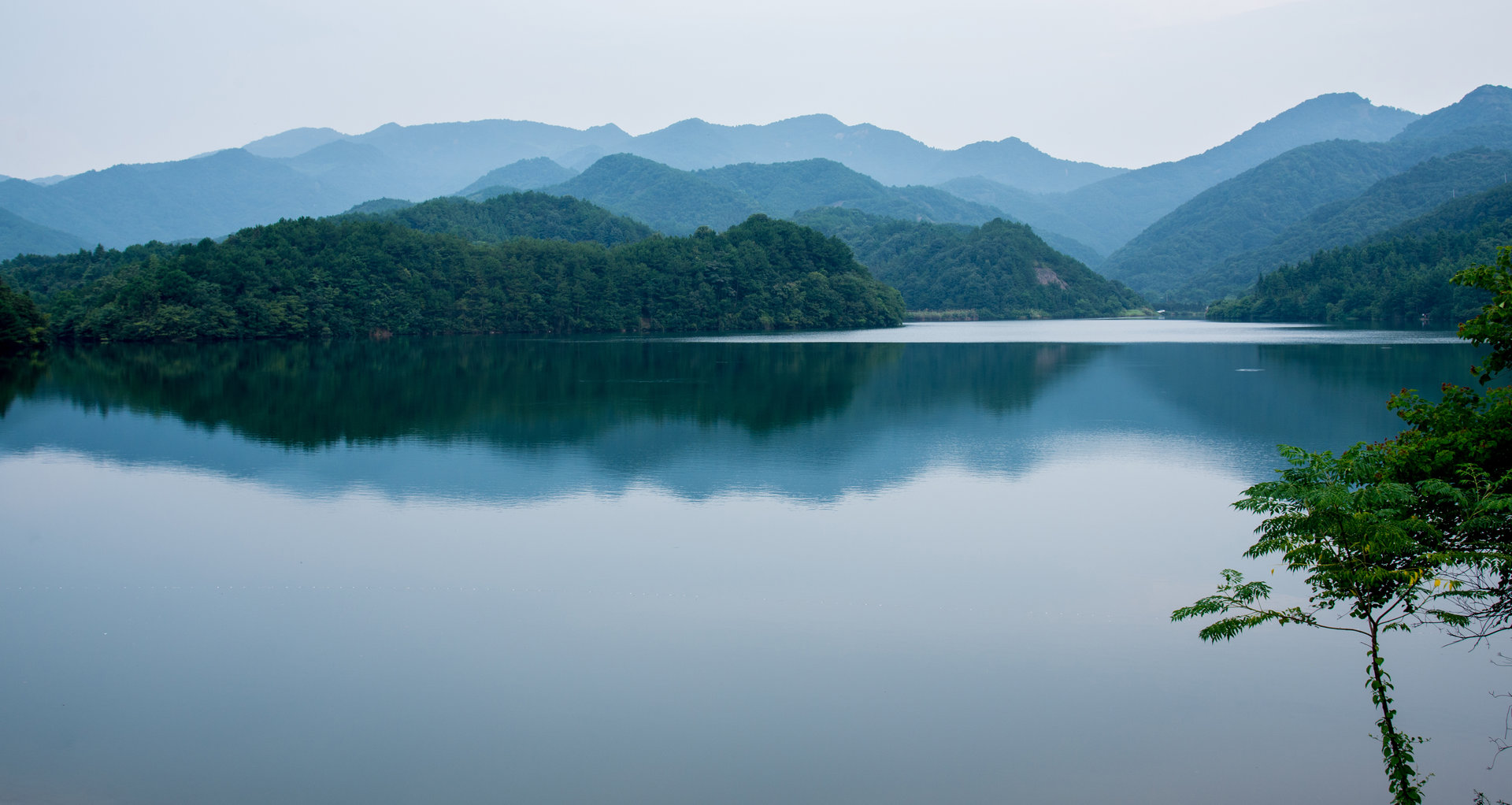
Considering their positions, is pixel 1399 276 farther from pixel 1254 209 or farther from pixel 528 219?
pixel 1254 209

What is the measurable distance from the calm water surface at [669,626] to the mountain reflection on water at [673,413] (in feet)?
0.73

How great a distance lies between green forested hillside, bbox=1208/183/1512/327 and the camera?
77.2 meters

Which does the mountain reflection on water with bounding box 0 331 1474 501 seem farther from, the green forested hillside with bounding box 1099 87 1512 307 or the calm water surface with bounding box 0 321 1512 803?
the green forested hillside with bounding box 1099 87 1512 307

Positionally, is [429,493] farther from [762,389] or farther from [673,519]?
[762,389]

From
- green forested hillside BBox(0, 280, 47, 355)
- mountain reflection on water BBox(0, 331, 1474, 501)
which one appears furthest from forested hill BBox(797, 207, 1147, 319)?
green forested hillside BBox(0, 280, 47, 355)

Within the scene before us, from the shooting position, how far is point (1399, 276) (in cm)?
8500

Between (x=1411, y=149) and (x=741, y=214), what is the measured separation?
135690 mm

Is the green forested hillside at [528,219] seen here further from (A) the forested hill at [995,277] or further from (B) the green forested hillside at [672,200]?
(B) the green forested hillside at [672,200]

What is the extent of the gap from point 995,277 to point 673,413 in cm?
10153

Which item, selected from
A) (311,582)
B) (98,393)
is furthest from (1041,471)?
(98,393)

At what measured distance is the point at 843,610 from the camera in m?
9.98

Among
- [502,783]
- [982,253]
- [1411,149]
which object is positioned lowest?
[502,783]

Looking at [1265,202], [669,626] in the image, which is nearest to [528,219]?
[669,626]

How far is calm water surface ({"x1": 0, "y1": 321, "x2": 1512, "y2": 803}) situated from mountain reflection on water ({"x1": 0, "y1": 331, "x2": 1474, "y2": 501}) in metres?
0.22
